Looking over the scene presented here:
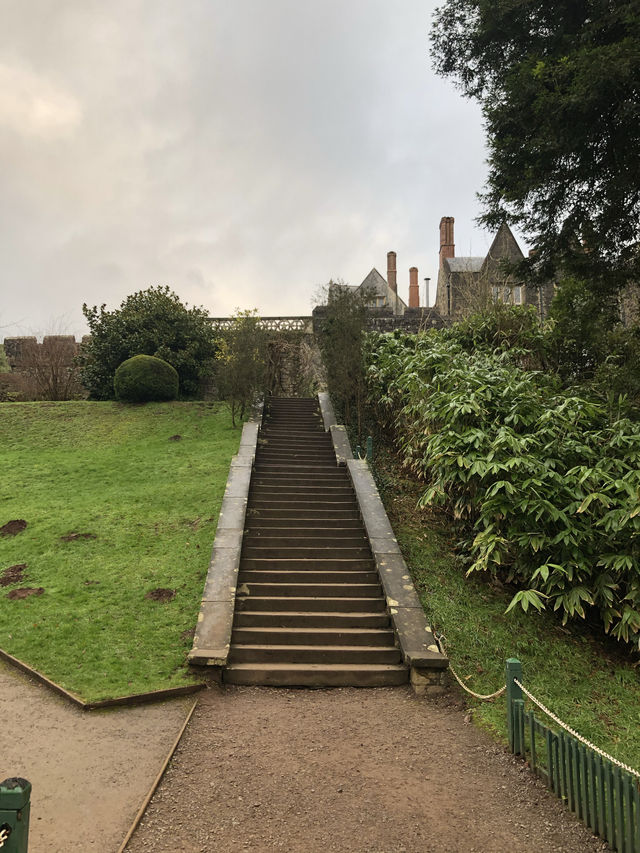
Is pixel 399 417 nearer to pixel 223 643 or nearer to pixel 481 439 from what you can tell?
pixel 481 439

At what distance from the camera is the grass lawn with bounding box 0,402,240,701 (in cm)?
618

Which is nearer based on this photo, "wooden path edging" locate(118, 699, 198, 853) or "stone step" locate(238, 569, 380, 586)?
"wooden path edging" locate(118, 699, 198, 853)

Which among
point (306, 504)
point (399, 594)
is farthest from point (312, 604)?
point (306, 504)

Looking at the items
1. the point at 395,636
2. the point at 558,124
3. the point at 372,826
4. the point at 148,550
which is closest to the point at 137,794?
the point at 372,826

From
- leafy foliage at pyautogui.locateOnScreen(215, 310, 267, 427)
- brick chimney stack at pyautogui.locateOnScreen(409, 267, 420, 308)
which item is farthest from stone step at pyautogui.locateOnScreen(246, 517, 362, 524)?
brick chimney stack at pyautogui.locateOnScreen(409, 267, 420, 308)

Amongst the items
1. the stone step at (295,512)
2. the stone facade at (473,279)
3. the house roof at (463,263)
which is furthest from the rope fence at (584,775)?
the house roof at (463,263)

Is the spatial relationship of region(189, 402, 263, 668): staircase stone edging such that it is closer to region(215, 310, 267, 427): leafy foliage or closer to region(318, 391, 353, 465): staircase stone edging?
region(318, 391, 353, 465): staircase stone edging

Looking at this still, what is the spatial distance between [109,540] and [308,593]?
358 centimetres

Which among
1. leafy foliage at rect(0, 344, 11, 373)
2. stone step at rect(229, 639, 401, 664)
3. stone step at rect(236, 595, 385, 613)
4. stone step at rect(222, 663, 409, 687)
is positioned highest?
leafy foliage at rect(0, 344, 11, 373)

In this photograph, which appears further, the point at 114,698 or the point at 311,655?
the point at 311,655

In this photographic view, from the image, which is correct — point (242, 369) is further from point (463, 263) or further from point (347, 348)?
point (463, 263)

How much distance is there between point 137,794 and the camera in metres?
4.03

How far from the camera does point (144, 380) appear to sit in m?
18.2

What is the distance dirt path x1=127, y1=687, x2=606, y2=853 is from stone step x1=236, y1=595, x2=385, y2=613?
1725 mm
